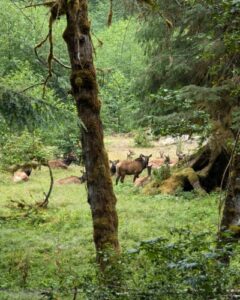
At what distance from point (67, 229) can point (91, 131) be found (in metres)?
6.42

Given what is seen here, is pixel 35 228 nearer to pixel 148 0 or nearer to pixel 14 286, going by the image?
pixel 14 286

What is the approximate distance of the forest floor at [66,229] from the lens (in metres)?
8.80

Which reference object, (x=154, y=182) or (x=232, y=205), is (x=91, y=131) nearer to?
(x=232, y=205)

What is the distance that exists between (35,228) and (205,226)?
158 inches

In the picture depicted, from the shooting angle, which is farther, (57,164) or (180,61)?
(57,164)

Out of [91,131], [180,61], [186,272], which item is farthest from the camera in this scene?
[180,61]

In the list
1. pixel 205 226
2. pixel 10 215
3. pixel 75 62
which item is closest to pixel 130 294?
pixel 75 62

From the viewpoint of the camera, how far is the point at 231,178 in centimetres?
636

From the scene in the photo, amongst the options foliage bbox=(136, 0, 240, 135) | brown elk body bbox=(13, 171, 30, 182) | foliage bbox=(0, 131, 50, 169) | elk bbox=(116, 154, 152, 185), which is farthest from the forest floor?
foliage bbox=(136, 0, 240, 135)

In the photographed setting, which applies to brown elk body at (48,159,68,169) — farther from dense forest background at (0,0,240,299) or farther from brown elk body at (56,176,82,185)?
brown elk body at (56,176,82,185)

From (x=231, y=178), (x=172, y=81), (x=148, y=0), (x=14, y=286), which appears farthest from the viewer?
(x=172, y=81)

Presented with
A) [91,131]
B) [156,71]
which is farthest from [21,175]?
[91,131]

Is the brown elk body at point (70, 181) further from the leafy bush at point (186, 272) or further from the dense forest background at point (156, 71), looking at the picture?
the leafy bush at point (186, 272)

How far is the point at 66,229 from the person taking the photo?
1318cm
